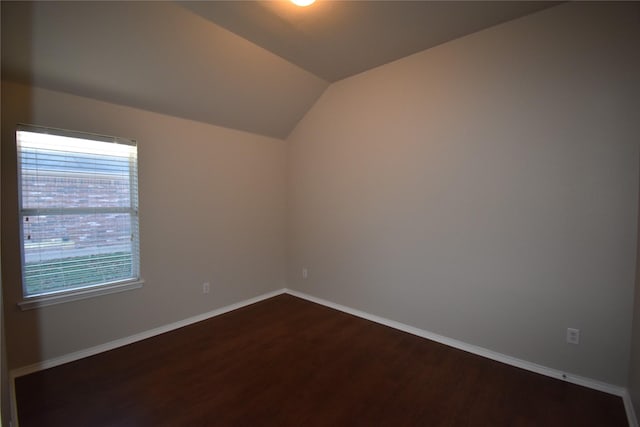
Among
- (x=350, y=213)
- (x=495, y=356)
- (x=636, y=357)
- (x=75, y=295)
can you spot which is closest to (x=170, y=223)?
(x=75, y=295)

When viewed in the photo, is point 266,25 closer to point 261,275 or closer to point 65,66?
point 65,66

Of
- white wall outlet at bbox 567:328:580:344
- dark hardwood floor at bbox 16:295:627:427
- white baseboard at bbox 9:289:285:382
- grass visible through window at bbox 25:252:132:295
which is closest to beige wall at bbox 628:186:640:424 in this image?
dark hardwood floor at bbox 16:295:627:427

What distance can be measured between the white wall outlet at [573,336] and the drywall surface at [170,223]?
10.4 feet

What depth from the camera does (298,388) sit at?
210 cm

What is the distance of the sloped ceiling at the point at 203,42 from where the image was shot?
196 cm

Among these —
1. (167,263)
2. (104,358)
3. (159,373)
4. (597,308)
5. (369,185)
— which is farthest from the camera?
(369,185)

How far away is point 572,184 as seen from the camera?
6.90ft

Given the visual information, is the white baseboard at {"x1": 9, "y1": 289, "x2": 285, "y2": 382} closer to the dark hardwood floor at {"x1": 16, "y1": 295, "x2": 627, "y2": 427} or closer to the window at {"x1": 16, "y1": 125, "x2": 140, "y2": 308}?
the dark hardwood floor at {"x1": 16, "y1": 295, "x2": 627, "y2": 427}

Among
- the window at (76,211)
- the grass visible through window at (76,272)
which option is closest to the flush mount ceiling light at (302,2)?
the window at (76,211)

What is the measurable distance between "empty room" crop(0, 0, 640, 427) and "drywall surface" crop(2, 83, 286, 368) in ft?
0.07

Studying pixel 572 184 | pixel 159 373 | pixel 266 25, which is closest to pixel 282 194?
pixel 266 25

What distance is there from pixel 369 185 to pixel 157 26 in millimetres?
2363

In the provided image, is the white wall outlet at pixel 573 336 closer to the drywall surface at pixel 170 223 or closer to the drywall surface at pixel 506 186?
the drywall surface at pixel 506 186

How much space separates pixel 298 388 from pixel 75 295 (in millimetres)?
2043
